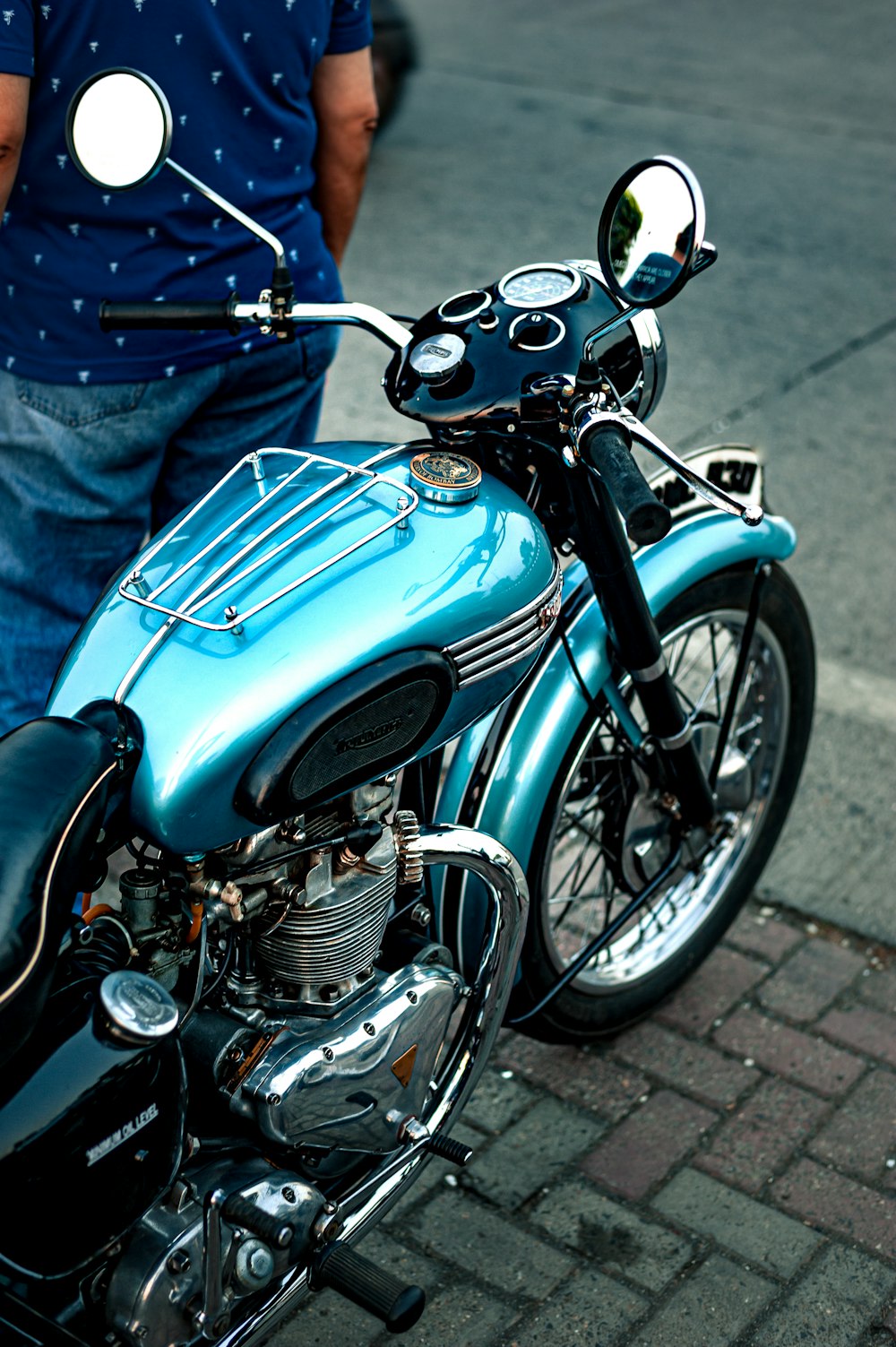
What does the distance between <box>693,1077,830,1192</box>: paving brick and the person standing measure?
1.31 meters

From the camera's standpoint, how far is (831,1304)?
217 cm

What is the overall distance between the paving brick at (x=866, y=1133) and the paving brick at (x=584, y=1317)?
0.45 m

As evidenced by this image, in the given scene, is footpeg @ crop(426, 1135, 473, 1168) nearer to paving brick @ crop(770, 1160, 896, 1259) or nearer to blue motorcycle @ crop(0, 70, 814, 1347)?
blue motorcycle @ crop(0, 70, 814, 1347)

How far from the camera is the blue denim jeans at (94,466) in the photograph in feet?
7.33

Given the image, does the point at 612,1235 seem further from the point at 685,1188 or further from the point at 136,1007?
the point at 136,1007

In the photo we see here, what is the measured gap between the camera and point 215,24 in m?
2.10

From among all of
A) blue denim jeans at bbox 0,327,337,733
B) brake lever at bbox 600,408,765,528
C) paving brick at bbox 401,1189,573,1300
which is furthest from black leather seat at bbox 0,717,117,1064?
paving brick at bbox 401,1189,573,1300

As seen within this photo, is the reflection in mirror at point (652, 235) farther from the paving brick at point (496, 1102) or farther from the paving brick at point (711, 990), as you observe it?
the paving brick at point (711, 990)

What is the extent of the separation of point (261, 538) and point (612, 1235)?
1.26 meters

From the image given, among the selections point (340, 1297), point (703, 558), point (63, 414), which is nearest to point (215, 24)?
point (63, 414)

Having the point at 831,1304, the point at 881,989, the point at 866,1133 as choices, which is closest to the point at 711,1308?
A: the point at 831,1304

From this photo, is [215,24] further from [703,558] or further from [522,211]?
[522,211]

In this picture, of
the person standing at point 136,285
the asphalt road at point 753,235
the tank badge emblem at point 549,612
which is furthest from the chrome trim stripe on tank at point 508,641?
the asphalt road at point 753,235

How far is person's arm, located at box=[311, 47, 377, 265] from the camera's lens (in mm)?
2477
